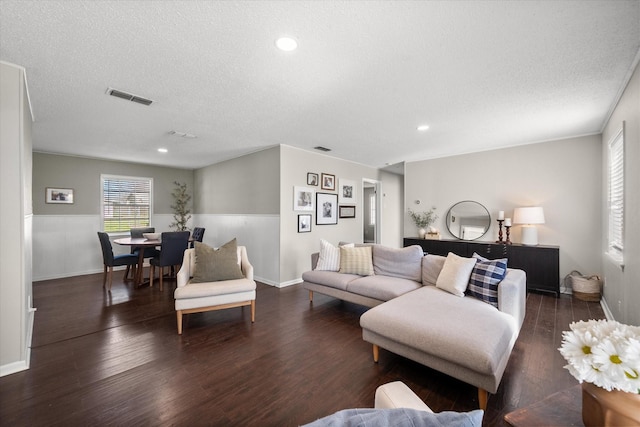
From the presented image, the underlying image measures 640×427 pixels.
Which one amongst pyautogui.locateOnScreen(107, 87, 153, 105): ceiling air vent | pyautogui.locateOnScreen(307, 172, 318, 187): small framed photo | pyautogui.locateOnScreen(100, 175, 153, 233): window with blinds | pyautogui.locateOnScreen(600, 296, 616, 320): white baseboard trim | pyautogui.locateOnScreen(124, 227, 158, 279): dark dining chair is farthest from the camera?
pyautogui.locateOnScreen(100, 175, 153, 233): window with blinds

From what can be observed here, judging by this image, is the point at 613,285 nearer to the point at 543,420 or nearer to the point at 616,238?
the point at 616,238

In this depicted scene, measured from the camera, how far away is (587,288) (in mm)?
3785

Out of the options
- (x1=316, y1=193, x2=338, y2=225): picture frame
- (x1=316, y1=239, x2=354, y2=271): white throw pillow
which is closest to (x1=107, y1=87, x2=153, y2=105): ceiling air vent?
(x1=316, y1=239, x2=354, y2=271): white throw pillow

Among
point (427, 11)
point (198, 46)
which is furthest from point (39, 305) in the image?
point (427, 11)

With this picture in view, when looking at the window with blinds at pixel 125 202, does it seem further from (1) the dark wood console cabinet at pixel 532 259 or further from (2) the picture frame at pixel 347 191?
(1) the dark wood console cabinet at pixel 532 259

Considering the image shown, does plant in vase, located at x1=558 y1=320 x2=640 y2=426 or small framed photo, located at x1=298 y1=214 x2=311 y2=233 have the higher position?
small framed photo, located at x1=298 y1=214 x2=311 y2=233

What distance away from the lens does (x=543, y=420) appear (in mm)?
870

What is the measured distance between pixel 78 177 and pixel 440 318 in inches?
286

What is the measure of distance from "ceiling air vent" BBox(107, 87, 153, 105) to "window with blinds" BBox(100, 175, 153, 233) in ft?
13.8

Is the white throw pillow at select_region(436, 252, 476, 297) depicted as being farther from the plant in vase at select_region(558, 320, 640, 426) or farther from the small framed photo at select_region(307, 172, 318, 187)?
the small framed photo at select_region(307, 172, 318, 187)

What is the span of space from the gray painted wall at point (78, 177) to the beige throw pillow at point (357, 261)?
551 centimetres

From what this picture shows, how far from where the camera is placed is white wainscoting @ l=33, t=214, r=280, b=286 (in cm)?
491

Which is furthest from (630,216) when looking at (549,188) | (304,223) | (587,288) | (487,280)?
(304,223)

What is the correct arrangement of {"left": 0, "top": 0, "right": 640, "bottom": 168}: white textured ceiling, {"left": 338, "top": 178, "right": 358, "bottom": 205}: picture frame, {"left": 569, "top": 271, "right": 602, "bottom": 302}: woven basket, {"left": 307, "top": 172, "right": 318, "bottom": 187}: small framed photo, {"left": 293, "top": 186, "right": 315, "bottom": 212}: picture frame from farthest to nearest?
{"left": 338, "top": 178, "right": 358, "bottom": 205}: picture frame
{"left": 307, "top": 172, "right": 318, "bottom": 187}: small framed photo
{"left": 293, "top": 186, "right": 315, "bottom": 212}: picture frame
{"left": 569, "top": 271, "right": 602, "bottom": 302}: woven basket
{"left": 0, "top": 0, "right": 640, "bottom": 168}: white textured ceiling
